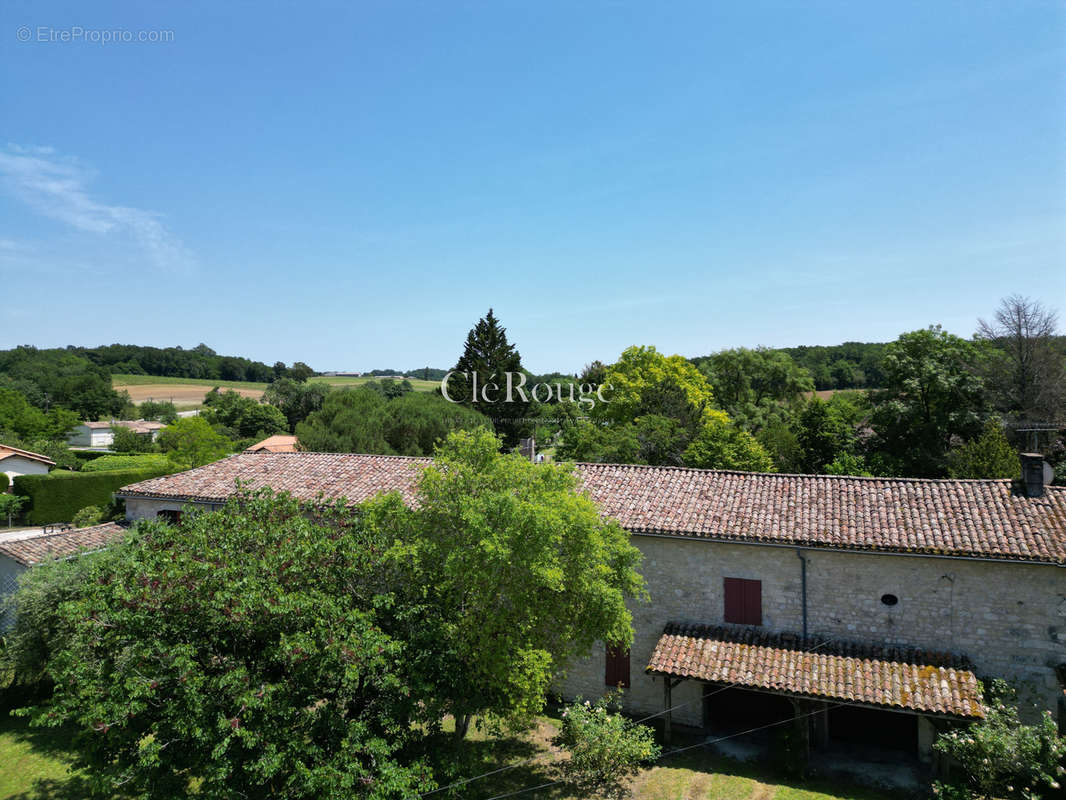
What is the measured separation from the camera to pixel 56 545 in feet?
62.7

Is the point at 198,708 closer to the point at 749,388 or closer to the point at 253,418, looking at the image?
the point at 749,388

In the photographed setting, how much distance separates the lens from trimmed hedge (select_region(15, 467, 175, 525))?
36000 millimetres

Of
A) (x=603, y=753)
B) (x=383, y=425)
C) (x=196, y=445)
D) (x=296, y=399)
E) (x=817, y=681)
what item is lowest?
(x=603, y=753)

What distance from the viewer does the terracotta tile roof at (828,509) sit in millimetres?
13219

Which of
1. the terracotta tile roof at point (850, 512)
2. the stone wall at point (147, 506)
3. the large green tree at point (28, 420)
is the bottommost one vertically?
the stone wall at point (147, 506)

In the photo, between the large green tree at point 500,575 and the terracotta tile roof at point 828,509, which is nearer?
the large green tree at point 500,575

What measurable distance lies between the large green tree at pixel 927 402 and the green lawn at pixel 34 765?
35560mm

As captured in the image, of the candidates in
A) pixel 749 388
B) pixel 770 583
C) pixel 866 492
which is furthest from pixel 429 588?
pixel 749 388

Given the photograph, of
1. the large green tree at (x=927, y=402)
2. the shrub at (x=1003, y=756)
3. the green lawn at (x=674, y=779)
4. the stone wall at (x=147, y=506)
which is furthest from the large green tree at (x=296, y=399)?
the shrub at (x=1003, y=756)

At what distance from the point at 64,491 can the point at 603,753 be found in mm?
37986

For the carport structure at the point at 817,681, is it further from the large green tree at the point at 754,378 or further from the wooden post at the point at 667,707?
the large green tree at the point at 754,378

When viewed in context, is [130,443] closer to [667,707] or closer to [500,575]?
[500,575]

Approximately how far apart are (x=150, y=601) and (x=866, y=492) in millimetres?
15942

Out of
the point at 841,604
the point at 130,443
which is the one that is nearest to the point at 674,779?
the point at 841,604
